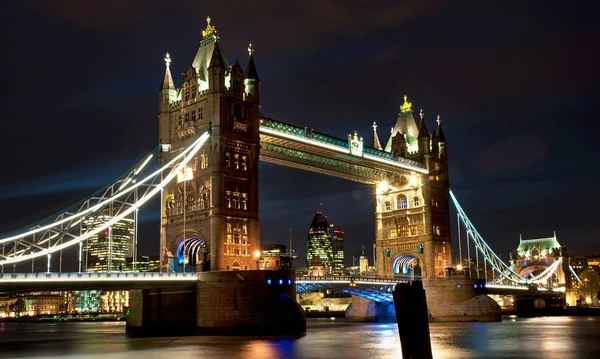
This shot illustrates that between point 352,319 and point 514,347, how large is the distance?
169ft

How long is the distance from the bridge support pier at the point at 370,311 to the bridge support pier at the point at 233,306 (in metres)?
34.6

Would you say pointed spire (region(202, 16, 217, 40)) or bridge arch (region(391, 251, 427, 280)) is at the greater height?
pointed spire (region(202, 16, 217, 40))

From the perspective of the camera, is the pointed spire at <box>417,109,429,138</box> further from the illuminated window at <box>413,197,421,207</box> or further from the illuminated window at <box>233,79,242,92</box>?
the illuminated window at <box>233,79,242,92</box>

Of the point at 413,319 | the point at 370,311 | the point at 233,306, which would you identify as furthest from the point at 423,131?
the point at 413,319

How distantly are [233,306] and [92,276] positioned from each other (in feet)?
37.1

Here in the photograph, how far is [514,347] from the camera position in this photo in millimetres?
47625

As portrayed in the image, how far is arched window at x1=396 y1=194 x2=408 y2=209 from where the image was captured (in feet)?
314

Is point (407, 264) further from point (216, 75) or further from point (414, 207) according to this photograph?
point (216, 75)

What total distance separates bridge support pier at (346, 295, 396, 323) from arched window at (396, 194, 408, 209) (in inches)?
500

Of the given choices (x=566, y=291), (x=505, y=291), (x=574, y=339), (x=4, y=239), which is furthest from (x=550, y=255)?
(x=4, y=239)

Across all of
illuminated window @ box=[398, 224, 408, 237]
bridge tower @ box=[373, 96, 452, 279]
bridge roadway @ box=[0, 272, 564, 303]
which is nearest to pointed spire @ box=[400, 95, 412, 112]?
bridge tower @ box=[373, 96, 452, 279]

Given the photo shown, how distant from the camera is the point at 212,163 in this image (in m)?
64.1

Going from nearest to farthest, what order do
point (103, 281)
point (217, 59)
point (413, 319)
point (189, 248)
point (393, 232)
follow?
point (413, 319)
point (103, 281)
point (217, 59)
point (189, 248)
point (393, 232)

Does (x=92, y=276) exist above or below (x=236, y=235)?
below
